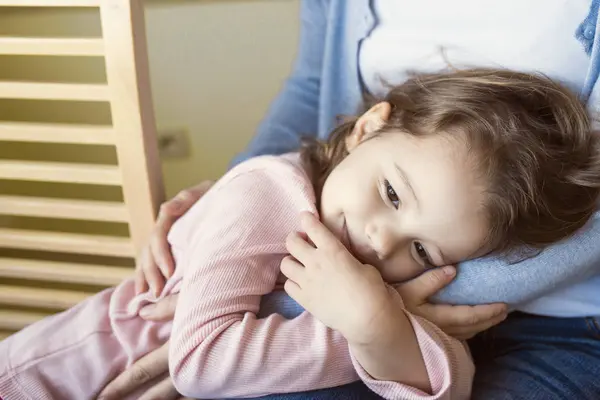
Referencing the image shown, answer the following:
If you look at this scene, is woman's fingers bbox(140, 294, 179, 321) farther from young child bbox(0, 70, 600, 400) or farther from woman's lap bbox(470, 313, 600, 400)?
woman's lap bbox(470, 313, 600, 400)

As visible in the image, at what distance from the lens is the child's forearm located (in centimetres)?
65

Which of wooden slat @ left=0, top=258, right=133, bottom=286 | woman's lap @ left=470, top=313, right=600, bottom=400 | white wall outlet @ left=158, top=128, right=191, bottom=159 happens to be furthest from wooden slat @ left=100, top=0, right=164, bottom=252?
white wall outlet @ left=158, top=128, right=191, bottom=159

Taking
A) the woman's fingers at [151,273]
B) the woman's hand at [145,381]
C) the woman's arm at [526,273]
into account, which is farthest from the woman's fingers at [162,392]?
the woman's arm at [526,273]

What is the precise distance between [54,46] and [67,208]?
25 centimetres

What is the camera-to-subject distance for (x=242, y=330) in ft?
2.20

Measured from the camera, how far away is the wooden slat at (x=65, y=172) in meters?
0.89

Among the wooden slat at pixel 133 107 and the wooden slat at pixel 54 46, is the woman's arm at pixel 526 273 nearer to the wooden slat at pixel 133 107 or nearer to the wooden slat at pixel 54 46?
the wooden slat at pixel 133 107

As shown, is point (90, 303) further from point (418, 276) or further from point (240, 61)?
point (240, 61)

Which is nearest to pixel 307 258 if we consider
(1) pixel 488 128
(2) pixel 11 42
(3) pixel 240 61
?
(1) pixel 488 128

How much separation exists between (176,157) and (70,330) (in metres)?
0.78

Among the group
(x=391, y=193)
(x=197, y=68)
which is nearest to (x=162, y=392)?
(x=391, y=193)

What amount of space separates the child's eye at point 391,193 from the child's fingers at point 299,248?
0.35ft

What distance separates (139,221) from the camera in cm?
92

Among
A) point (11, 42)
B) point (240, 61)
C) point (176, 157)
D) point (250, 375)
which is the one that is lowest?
point (176, 157)
